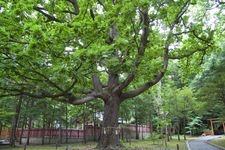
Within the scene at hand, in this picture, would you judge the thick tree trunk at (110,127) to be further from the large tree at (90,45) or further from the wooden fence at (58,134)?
the wooden fence at (58,134)

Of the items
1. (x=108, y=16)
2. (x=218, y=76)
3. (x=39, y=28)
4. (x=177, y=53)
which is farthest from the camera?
(x=218, y=76)

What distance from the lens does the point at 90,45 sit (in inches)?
305

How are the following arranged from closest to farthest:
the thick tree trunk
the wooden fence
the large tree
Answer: the large tree → the thick tree trunk → the wooden fence

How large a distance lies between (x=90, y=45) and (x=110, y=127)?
4704 mm

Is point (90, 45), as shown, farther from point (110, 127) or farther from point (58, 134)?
point (58, 134)

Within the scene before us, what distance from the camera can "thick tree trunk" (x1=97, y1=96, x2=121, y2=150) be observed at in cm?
1110

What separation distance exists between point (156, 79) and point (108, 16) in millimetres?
3957

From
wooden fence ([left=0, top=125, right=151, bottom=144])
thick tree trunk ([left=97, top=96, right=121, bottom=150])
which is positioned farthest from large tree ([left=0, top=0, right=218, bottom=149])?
wooden fence ([left=0, top=125, right=151, bottom=144])

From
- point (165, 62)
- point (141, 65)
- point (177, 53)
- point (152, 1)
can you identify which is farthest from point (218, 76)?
point (152, 1)

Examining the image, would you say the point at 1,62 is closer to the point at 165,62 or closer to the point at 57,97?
the point at 57,97

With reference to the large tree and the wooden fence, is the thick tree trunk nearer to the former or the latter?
the large tree

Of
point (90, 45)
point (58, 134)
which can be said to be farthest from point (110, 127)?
point (58, 134)

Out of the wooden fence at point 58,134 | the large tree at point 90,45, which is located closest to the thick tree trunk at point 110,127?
the large tree at point 90,45

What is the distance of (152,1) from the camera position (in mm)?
9008
